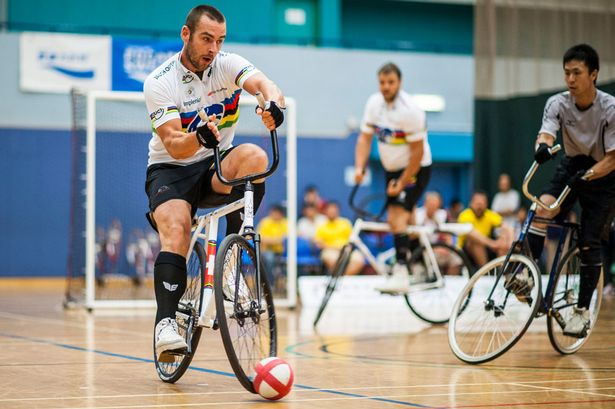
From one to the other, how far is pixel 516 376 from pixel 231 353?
176cm

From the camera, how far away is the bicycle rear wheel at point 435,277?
8.99 meters

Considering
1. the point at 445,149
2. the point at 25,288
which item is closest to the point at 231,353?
the point at 25,288

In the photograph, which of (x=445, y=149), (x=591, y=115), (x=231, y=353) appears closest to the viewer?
(x=231, y=353)

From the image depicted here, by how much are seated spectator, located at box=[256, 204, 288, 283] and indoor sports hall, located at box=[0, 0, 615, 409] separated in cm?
5

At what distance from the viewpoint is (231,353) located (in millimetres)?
4234

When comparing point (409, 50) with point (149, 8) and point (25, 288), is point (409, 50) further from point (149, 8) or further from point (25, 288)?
point (25, 288)

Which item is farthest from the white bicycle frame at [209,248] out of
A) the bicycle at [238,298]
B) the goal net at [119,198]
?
the goal net at [119,198]

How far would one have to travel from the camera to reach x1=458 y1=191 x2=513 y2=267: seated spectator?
471 inches

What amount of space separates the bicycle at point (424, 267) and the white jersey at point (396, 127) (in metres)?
0.43

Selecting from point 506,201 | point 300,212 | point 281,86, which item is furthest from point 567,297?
point 281,86

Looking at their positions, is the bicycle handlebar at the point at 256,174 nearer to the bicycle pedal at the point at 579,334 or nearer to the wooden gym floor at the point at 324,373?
the wooden gym floor at the point at 324,373

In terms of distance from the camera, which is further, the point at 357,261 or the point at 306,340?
the point at 357,261

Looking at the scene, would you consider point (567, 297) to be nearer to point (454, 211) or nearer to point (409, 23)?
point (454, 211)

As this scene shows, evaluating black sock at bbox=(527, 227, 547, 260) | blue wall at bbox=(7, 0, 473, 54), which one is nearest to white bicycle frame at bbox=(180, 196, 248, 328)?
black sock at bbox=(527, 227, 547, 260)
